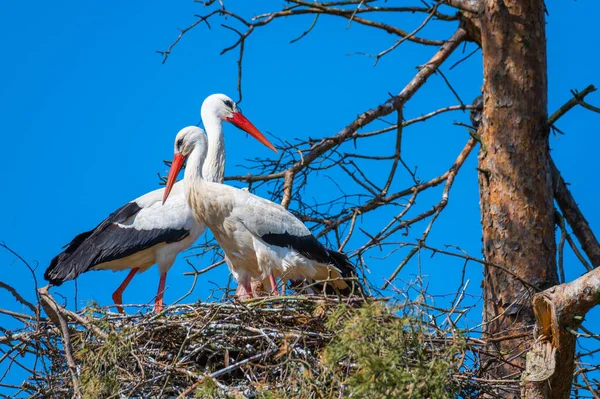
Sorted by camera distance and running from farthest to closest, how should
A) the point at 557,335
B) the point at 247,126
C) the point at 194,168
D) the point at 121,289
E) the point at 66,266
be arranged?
the point at 121,289 → the point at 247,126 → the point at 66,266 → the point at 194,168 → the point at 557,335

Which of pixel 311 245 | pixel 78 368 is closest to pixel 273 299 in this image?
pixel 78 368

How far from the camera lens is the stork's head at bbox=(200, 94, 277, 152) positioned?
405 inches

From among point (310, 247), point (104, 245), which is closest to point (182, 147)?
point (104, 245)

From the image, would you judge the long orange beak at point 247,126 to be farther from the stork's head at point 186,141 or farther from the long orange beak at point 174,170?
the long orange beak at point 174,170

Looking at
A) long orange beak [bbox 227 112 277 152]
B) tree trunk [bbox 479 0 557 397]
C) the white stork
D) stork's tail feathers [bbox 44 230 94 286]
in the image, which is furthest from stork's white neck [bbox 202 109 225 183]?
tree trunk [bbox 479 0 557 397]

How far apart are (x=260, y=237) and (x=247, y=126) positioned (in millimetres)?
1945

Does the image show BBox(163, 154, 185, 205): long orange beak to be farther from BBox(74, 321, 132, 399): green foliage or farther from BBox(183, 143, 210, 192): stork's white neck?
BBox(74, 321, 132, 399): green foliage

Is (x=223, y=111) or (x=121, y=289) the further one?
(x=121, y=289)

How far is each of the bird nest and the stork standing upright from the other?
2.84 meters

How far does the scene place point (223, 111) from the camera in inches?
407

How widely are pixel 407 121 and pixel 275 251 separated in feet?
5.73

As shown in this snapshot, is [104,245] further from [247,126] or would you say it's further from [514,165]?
[514,165]

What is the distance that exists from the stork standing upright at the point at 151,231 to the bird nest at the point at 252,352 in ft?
9.30

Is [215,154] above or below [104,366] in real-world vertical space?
above
